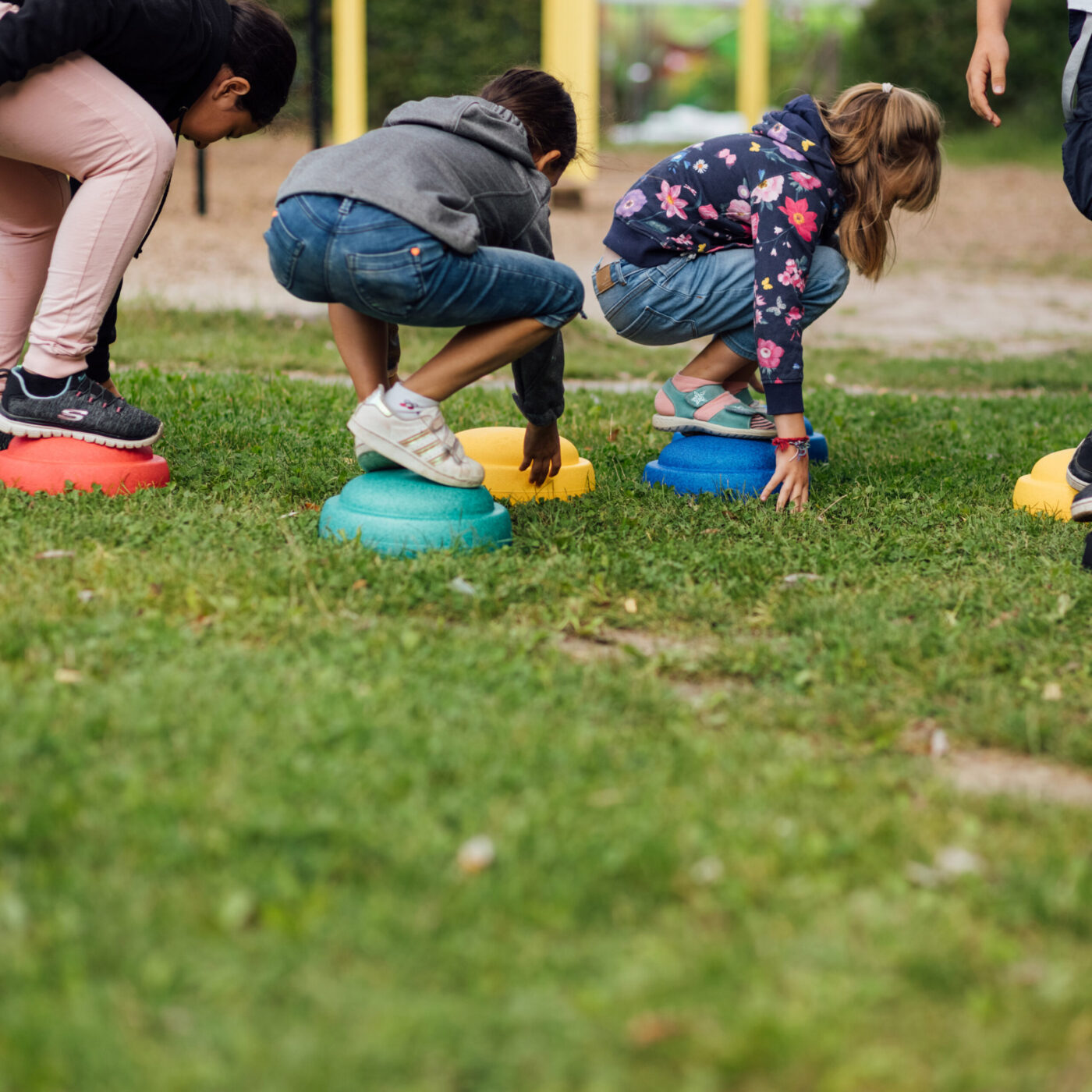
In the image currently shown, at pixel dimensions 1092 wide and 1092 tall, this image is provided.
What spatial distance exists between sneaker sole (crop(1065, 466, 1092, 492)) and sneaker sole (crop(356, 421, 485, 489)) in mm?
1792

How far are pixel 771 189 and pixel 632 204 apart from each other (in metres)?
0.50

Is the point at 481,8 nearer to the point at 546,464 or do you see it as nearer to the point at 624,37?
the point at 624,37

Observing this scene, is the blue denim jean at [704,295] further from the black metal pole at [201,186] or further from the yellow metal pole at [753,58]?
the yellow metal pole at [753,58]

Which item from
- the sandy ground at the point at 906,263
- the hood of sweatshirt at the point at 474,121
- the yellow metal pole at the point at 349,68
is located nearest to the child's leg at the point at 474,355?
the hood of sweatshirt at the point at 474,121

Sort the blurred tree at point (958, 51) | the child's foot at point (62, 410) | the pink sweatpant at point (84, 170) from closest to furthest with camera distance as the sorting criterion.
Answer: the pink sweatpant at point (84, 170), the child's foot at point (62, 410), the blurred tree at point (958, 51)

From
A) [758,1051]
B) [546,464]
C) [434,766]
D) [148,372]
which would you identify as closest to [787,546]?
[546,464]

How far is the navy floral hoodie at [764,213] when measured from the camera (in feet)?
11.9

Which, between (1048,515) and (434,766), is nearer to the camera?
(434,766)

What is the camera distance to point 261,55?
3445 mm

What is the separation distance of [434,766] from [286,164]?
16.0 meters

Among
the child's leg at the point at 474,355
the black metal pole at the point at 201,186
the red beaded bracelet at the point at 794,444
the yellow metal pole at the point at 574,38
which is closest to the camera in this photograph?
the child's leg at the point at 474,355

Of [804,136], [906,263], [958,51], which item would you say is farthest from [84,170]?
[958,51]

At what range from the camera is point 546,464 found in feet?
11.6

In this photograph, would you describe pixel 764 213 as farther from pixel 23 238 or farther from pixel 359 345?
pixel 23 238
